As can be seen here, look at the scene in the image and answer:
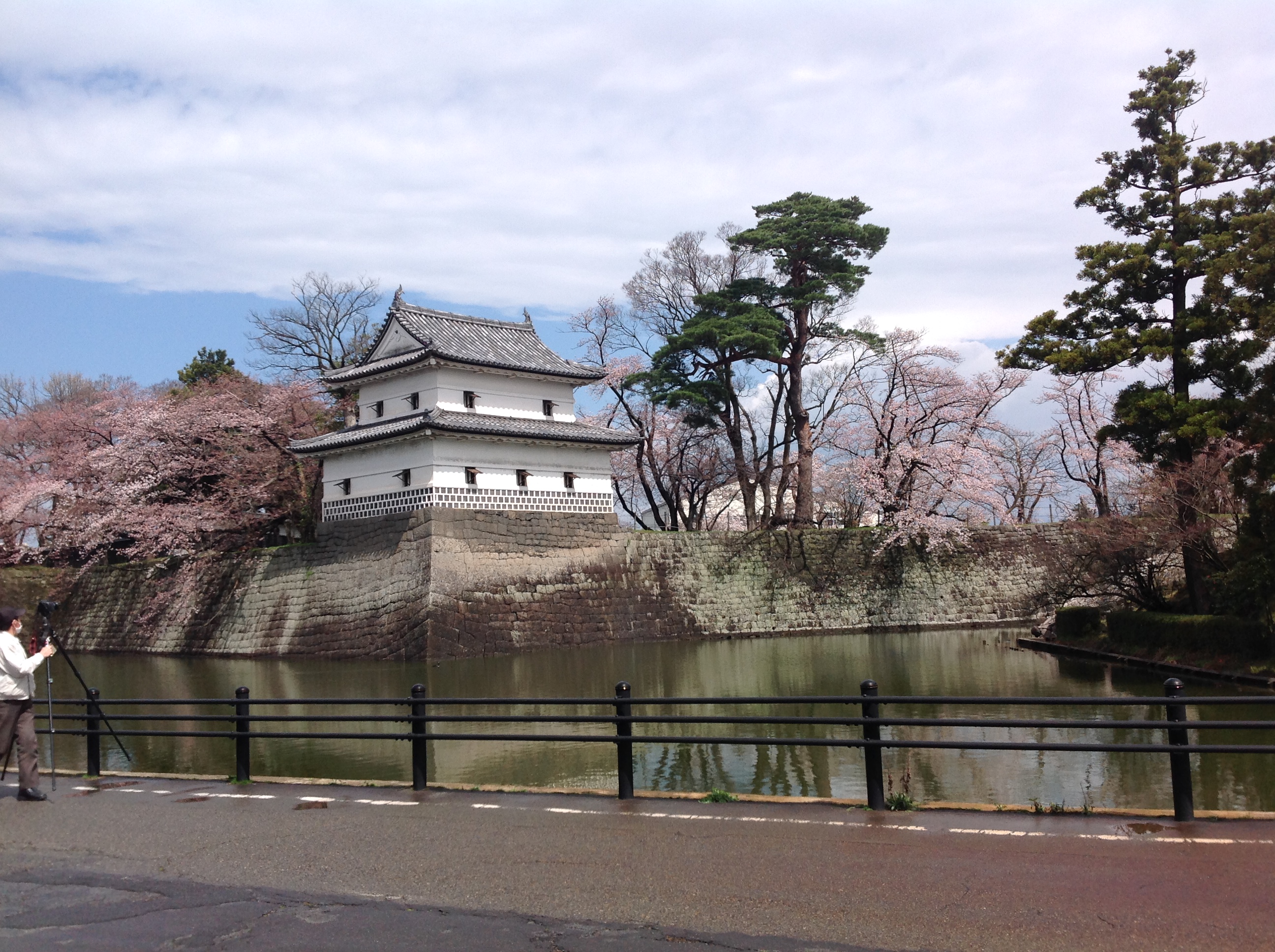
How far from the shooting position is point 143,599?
32781mm

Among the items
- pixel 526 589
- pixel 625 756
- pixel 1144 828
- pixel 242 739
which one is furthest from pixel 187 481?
pixel 1144 828

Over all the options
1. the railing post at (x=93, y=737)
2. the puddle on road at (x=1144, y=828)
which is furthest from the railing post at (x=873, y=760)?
the railing post at (x=93, y=737)

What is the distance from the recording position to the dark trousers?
8289mm

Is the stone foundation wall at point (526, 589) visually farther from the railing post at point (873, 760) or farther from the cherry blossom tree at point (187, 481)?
the railing post at point (873, 760)

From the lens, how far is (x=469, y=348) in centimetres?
2883

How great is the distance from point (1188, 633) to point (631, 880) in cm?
1609

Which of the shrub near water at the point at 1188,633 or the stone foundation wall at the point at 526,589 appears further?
the stone foundation wall at the point at 526,589

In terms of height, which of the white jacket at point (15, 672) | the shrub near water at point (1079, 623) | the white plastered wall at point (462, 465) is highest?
the white plastered wall at point (462, 465)

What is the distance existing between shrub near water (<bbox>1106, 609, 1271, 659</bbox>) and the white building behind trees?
43.5 ft

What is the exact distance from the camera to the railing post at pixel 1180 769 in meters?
6.45

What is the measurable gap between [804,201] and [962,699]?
28544 mm

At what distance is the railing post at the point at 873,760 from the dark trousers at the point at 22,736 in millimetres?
6149

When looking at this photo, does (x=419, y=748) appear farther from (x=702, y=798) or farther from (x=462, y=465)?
(x=462, y=465)

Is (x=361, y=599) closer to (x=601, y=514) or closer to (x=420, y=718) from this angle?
(x=601, y=514)
